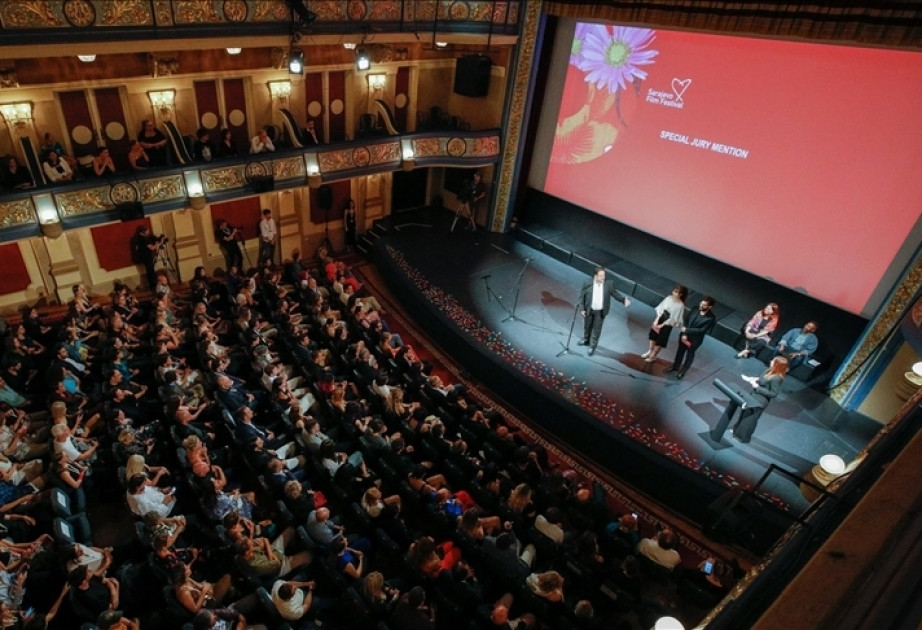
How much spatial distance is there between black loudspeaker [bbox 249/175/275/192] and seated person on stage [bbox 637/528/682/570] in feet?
26.3

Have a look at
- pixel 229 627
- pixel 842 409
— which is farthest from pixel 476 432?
pixel 842 409

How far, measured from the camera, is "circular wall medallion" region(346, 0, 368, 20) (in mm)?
9383

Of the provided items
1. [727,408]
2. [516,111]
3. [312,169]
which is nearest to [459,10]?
[516,111]

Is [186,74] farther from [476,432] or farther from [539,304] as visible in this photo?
[476,432]

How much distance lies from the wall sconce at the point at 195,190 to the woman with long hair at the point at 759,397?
27.4 ft

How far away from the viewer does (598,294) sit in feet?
27.8

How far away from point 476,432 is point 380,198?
7.68 meters

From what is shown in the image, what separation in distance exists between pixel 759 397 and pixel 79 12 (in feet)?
30.9

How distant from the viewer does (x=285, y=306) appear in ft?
28.8

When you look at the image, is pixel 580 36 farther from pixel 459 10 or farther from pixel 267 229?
pixel 267 229

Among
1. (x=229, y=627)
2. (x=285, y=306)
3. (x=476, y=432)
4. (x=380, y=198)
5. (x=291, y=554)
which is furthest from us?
(x=380, y=198)

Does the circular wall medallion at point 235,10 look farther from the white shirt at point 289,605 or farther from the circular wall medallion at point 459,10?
the white shirt at point 289,605

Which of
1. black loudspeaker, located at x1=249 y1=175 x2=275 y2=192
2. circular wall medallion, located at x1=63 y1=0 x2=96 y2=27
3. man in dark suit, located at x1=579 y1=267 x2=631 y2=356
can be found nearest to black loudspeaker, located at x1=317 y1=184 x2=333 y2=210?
black loudspeaker, located at x1=249 y1=175 x2=275 y2=192

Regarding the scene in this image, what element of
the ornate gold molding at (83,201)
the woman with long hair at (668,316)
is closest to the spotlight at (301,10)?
the ornate gold molding at (83,201)
